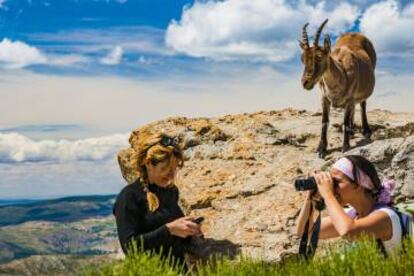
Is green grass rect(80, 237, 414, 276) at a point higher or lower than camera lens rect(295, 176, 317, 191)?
lower

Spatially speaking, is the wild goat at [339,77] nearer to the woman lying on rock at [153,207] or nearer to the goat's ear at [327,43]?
the goat's ear at [327,43]

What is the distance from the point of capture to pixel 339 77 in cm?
1452

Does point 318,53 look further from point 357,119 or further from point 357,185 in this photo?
point 357,185

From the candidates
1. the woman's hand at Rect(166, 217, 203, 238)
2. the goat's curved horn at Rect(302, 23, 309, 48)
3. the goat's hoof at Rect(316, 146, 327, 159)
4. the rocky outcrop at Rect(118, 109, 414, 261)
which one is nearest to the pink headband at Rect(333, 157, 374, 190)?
the rocky outcrop at Rect(118, 109, 414, 261)

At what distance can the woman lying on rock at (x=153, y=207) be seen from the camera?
738cm

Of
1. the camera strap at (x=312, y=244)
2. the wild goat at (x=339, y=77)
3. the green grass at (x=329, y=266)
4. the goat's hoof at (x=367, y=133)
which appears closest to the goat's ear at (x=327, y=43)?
the wild goat at (x=339, y=77)

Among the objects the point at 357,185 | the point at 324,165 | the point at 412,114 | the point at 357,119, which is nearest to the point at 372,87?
the point at 357,119

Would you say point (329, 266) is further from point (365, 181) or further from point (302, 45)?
point (302, 45)

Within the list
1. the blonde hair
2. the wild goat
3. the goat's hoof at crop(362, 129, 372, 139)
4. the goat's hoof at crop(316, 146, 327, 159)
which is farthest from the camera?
the goat's hoof at crop(362, 129, 372, 139)

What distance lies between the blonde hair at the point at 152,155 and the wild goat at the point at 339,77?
17.8 feet

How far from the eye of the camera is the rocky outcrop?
386 inches

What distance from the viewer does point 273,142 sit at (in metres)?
13.1

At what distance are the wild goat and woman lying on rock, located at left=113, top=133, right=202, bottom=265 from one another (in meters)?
5.34

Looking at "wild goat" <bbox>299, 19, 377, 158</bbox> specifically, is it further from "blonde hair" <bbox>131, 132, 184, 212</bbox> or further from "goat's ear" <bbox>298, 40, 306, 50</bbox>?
"blonde hair" <bbox>131, 132, 184, 212</bbox>
